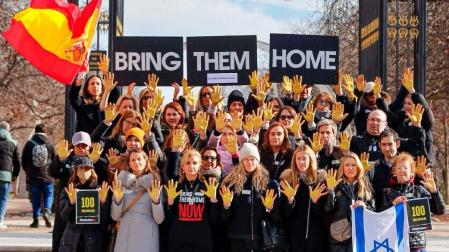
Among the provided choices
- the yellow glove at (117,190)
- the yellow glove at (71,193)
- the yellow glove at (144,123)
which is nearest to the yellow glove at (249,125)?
the yellow glove at (144,123)

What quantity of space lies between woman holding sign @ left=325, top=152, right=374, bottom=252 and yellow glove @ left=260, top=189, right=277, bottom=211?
1.67 feet

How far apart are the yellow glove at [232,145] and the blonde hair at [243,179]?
0.51m

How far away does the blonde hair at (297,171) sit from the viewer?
8.48m

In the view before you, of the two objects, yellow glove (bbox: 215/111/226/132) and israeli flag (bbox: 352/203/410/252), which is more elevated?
yellow glove (bbox: 215/111/226/132)

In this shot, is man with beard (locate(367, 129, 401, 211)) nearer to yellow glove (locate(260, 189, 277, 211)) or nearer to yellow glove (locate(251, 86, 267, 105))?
yellow glove (locate(260, 189, 277, 211))

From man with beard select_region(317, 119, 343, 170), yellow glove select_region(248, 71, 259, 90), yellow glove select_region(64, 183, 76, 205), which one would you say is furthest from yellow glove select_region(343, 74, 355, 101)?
yellow glove select_region(64, 183, 76, 205)

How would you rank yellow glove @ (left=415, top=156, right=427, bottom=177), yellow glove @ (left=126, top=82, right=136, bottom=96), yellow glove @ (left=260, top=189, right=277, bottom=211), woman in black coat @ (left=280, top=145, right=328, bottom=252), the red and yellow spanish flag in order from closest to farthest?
1. yellow glove @ (left=260, top=189, right=277, bottom=211)
2. woman in black coat @ (left=280, top=145, right=328, bottom=252)
3. yellow glove @ (left=415, top=156, right=427, bottom=177)
4. yellow glove @ (left=126, top=82, right=136, bottom=96)
5. the red and yellow spanish flag

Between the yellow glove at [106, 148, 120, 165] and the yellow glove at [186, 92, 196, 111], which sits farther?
the yellow glove at [186, 92, 196, 111]

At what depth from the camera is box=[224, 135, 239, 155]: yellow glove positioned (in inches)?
355

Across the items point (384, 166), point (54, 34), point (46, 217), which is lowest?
point (46, 217)

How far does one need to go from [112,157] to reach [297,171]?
1.90m

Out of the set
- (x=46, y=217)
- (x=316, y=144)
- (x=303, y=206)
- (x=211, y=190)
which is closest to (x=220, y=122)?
(x=316, y=144)

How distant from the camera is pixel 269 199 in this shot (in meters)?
8.34

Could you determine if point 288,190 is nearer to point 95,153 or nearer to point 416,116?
point 95,153
